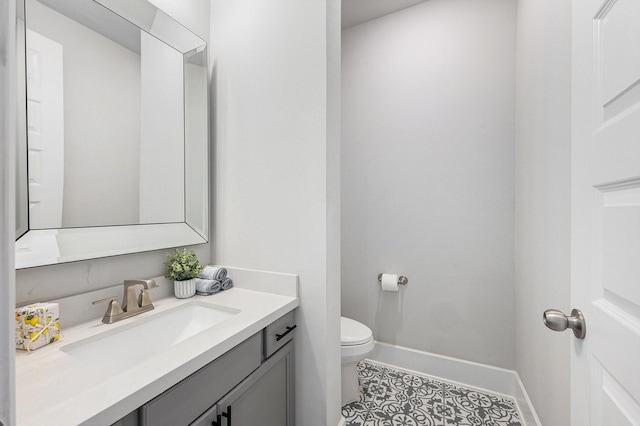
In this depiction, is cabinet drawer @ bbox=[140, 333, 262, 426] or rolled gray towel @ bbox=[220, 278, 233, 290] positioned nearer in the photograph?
cabinet drawer @ bbox=[140, 333, 262, 426]

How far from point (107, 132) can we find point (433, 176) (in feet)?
6.27

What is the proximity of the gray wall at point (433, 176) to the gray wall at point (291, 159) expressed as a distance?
2.92 feet

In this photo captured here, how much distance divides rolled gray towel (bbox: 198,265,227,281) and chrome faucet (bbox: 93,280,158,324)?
0.28m

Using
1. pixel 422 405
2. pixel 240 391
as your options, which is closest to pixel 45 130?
pixel 240 391

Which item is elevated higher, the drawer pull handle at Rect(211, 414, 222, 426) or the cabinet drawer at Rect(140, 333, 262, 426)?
the cabinet drawer at Rect(140, 333, 262, 426)

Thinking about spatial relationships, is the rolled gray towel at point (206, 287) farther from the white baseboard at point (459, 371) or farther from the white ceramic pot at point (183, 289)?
the white baseboard at point (459, 371)

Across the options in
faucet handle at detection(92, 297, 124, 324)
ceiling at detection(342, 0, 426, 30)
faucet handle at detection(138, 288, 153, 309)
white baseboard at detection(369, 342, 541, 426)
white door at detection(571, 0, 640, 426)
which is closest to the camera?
white door at detection(571, 0, 640, 426)

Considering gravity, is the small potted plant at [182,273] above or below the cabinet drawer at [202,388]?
above

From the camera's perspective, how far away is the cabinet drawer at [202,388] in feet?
2.32

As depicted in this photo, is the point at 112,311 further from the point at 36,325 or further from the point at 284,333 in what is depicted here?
the point at 284,333

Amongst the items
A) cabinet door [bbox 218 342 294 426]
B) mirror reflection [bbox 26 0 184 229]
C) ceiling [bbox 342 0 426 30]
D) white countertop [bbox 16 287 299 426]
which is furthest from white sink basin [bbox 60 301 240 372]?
ceiling [bbox 342 0 426 30]

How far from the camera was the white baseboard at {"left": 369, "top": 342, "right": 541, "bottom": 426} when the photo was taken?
179 cm

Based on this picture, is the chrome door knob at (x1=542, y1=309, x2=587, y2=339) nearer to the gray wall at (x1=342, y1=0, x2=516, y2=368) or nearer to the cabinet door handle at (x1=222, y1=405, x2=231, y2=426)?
the cabinet door handle at (x1=222, y1=405, x2=231, y2=426)

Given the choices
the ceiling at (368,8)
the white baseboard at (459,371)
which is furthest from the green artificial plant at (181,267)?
the ceiling at (368,8)
